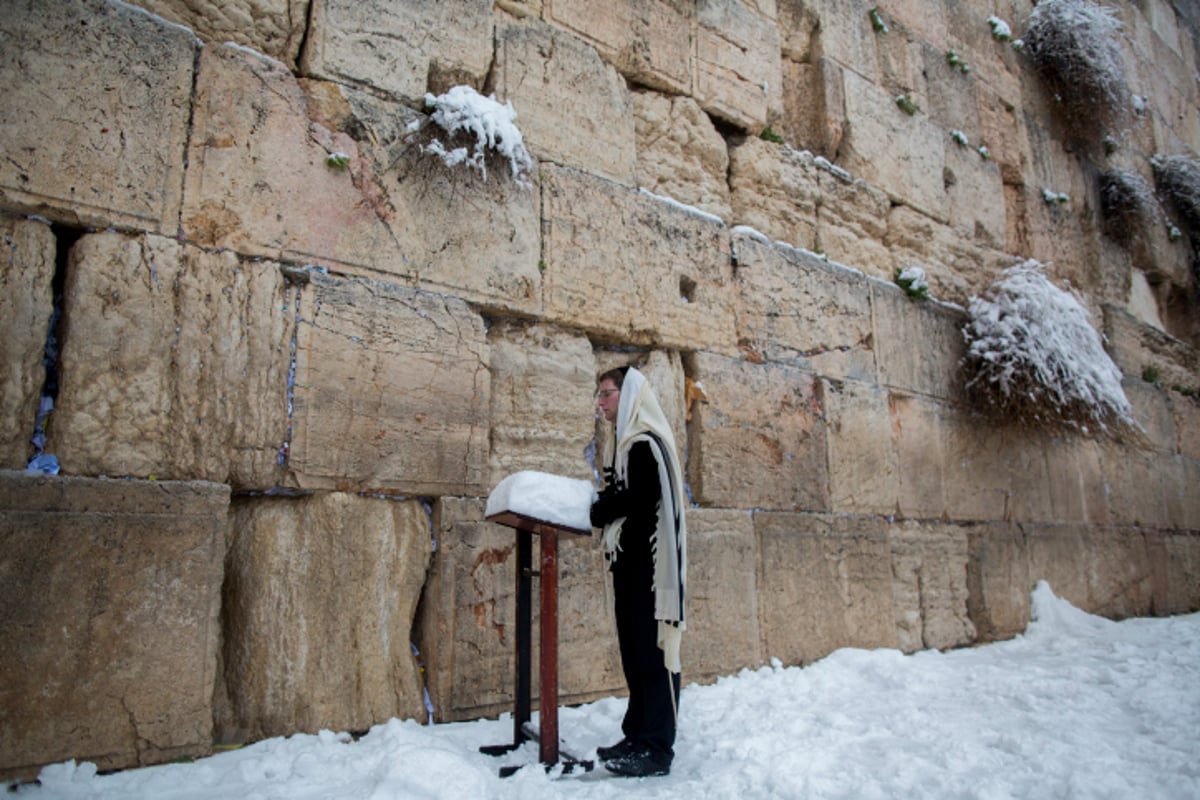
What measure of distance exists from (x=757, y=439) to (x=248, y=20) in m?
3.22

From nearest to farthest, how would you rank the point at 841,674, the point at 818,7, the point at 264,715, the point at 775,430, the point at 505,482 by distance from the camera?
the point at 505,482
the point at 264,715
the point at 841,674
the point at 775,430
the point at 818,7

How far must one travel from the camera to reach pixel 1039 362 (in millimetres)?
5781

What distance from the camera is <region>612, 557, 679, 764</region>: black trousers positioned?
2.83 metres

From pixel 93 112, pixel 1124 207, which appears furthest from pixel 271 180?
pixel 1124 207

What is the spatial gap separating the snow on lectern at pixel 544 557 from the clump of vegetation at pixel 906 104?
4753mm

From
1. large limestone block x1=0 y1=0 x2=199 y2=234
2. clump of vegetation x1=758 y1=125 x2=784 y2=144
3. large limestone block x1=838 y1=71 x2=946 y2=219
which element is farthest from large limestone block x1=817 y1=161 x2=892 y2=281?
large limestone block x1=0 y1=0 x2=199 y2=234

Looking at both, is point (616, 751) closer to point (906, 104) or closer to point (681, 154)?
point (681, 154)

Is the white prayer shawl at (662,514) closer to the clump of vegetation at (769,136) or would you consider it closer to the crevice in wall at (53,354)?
the crevice in wall at (53,354)

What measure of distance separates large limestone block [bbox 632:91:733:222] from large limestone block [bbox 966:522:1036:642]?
9.55 ft

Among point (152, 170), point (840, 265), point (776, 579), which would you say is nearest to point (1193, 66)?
point (840, 265)

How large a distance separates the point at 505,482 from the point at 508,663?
108 cm

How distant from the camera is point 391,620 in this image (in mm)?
3283

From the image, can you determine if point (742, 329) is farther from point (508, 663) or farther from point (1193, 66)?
point (1193, 66)

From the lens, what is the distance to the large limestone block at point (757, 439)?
14.6ft
